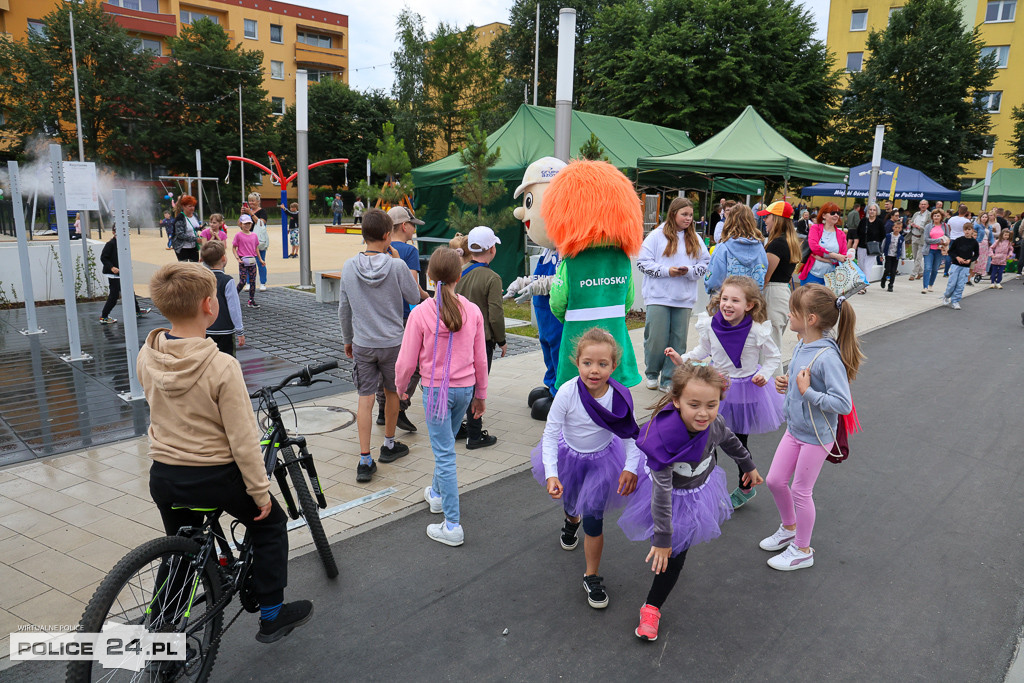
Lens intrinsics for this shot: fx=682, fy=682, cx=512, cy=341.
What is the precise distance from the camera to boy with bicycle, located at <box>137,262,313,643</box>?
2.55 metres

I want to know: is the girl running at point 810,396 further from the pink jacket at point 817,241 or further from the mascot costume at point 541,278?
the pink jacket at point 817,241

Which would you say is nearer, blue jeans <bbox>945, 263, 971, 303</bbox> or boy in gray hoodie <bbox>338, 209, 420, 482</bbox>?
boy in gray hoodie <bbox>338, 209, 420, 482</bbox>


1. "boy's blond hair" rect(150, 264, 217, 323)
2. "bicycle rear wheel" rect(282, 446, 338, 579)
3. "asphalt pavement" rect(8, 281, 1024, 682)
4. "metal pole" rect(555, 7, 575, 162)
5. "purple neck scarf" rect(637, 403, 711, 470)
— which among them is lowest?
"asphalt pavement" rect(8, 281, 1024, 682)

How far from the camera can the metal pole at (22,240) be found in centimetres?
863

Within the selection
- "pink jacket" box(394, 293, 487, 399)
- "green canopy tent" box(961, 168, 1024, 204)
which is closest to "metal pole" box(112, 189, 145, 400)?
"pink jacket" box(394, 293, 487, 399)

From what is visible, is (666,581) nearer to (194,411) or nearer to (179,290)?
(194,411)

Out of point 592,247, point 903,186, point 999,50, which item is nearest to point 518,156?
point 592,247

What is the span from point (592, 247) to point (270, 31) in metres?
63.3

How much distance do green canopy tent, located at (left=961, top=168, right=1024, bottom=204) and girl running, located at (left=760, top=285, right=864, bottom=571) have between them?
108 feet

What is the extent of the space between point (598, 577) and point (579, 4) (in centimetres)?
4608

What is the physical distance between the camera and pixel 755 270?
6.64 metres

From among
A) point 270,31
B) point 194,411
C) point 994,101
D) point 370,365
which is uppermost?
point 270,31

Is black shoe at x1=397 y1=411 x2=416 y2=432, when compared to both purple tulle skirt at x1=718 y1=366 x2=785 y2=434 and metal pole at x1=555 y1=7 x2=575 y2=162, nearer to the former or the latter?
purple tulle skirt at x1=718 y1=366 x2=785 y2=434

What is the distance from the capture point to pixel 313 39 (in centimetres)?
6153
